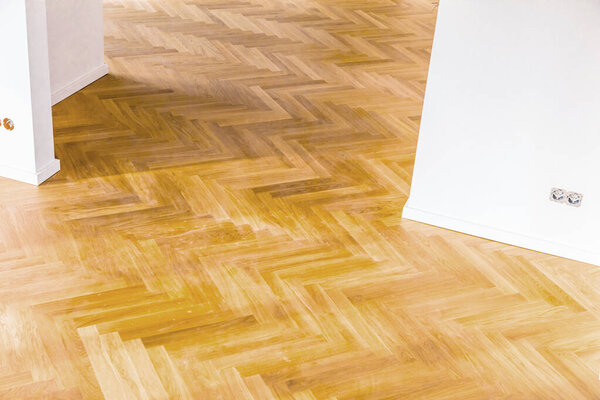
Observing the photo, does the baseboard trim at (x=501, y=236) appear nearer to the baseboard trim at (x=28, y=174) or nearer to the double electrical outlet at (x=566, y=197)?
the double electrical outlet at (x=566, y=197)

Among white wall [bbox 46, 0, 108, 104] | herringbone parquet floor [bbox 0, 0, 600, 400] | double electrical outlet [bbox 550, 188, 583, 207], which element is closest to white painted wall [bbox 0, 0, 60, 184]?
herringbone parquet floor [bbox 0, 0, 600, 400]


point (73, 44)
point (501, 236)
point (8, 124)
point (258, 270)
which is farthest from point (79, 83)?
point (501, 236)

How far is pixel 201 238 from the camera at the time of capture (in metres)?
4.47

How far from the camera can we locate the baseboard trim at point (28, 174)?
4.89 m

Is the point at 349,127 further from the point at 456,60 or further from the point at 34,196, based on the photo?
the point at 34,196

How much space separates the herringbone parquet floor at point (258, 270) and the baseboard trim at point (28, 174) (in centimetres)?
7

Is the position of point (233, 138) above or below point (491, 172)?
below

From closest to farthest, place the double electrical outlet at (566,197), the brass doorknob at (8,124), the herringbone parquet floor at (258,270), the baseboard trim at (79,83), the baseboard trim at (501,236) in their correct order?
the herringbone parquet floor at (258,270)
the double electrical outlet at (566,197)
the baseboard trim at (501,236)
the brass doorknob at (8,124)
the baseboard trim at (79,83)

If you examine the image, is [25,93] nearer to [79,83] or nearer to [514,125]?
[79,83]

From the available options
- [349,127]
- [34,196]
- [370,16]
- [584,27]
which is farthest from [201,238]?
[370,16]

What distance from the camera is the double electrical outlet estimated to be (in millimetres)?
4395

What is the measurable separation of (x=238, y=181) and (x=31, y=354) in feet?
6.20

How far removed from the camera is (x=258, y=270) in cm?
423

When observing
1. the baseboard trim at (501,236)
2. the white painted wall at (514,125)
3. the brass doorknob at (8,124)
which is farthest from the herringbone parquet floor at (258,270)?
the brass doorknob at (8,124)
